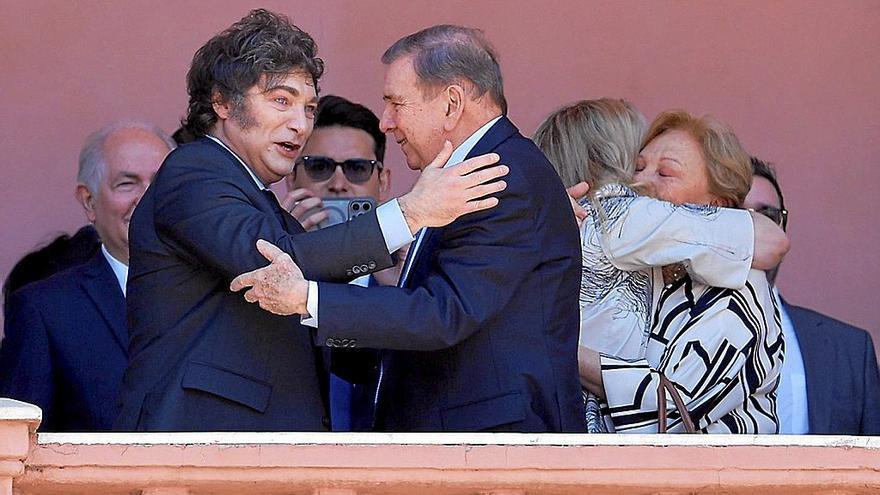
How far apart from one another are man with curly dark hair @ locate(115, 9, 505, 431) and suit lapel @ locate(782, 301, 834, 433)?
5.67 feet

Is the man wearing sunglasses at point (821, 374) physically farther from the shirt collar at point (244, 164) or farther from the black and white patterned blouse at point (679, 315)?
the shirt collar at point (244, 164)

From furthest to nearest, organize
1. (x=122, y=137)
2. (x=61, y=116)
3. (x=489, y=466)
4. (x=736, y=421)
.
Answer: (x=61, y=116), (x=122, y=137), (x=736, y=421), (x=489, y=466)

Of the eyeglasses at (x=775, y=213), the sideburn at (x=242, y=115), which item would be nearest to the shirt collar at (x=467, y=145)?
the sideburn at (x=242, y=115)

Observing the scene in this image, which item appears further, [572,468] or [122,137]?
[122,137]

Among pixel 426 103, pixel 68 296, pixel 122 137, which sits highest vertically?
pixel 426 103

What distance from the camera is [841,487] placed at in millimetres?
3375

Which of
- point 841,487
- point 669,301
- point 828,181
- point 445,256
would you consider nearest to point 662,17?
point 828,181

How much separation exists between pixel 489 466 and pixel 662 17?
385cm

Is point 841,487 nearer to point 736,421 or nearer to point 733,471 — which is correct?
point 733,471

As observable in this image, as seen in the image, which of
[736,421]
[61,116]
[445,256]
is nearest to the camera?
[445,256]

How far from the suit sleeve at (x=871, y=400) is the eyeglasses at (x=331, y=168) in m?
1.53

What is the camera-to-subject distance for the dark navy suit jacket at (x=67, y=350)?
4.70 m

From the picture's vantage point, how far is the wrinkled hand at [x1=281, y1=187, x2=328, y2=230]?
15.5ft

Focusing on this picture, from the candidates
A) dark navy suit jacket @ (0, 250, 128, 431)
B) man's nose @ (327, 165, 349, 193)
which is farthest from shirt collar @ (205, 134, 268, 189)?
man's nose @ (327, 165, 349, 193)
